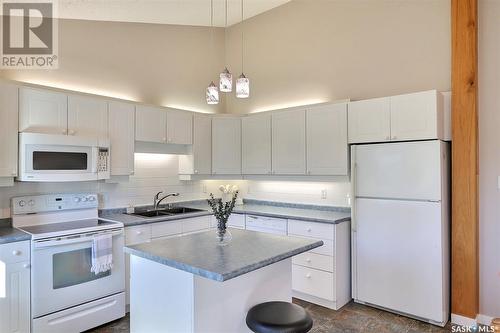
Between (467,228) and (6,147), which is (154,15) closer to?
(6,147)

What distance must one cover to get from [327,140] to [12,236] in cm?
304

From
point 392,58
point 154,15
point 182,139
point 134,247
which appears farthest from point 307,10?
point 134,247

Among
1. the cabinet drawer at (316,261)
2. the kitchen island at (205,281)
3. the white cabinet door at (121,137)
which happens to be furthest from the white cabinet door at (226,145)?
the kitchen island at (205,281)

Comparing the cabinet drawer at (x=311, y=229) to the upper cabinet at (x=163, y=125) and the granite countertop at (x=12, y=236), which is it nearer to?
the upper cabinet at (x=163, y=125)

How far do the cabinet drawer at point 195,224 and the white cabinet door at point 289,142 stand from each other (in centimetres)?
105

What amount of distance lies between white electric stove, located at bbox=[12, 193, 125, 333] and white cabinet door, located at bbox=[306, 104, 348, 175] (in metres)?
2.19

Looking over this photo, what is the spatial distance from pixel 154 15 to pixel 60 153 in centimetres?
211

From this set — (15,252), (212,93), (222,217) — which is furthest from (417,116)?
(15,252)

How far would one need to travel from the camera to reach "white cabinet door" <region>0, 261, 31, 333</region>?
2438mm

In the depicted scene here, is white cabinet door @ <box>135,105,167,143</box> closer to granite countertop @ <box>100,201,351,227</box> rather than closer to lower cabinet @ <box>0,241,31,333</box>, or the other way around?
granite countertop @ <box>100,201,351,227</box>

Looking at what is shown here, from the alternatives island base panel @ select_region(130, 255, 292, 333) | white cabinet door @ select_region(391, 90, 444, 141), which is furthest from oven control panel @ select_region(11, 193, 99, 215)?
white cabinet door @ select_region(391, 90, 444, 141)

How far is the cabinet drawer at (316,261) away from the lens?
3.28m

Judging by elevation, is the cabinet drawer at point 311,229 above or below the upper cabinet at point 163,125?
below

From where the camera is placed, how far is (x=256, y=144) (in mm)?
4273
